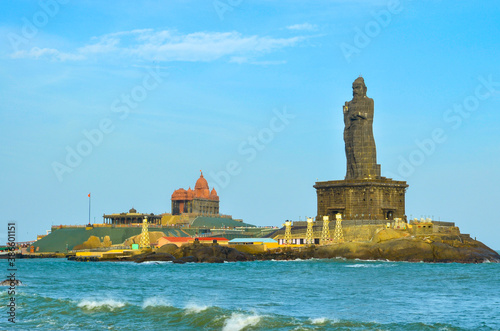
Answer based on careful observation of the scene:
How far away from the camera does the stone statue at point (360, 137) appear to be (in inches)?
5231

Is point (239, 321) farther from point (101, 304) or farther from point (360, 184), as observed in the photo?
point (360, 184)

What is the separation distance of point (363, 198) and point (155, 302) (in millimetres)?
86408

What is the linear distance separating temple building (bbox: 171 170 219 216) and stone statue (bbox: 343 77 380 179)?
6147 centimetres

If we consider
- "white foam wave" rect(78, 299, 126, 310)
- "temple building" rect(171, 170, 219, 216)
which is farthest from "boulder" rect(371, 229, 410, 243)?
"temple building" rect(171, 170, 219, 216)

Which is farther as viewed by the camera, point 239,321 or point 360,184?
point 360,184

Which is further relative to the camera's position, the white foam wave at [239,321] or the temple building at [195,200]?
the temple building at [195,200]

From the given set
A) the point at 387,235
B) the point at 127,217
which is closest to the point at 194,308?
the point at 387,235

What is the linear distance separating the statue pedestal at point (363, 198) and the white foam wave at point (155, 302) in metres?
83.4

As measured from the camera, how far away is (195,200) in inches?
7347

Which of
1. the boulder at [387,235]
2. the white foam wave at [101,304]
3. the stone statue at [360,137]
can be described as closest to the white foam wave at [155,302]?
the white foam wave at [101,304]

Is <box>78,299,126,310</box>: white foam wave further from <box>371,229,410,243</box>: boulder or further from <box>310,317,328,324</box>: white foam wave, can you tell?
<box>371,229,410,243</box>: boulder

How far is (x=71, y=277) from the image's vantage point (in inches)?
2872

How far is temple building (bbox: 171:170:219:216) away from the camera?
186 m

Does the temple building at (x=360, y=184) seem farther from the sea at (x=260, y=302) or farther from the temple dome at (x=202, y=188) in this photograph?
the temple dome at (x=202, y=188)
